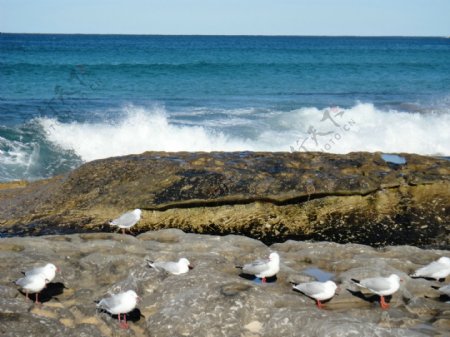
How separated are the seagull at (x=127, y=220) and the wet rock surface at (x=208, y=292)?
506 millimetres

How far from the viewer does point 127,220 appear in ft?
29.3

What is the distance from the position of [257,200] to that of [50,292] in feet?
13.9

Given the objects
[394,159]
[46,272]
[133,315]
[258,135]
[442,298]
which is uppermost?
[394,159]

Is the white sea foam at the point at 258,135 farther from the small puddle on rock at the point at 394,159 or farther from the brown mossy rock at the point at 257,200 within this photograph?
the small puddle on rock at the point at 394,159

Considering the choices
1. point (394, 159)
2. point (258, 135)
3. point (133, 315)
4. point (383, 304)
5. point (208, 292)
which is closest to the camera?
point (133, 315)

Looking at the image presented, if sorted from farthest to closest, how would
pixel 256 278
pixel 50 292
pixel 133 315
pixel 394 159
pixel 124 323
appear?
1. pixel 394 159
2. pixel 256 278
3. pixel 50 292
4. pixel 133 315
5. pixel 124 323

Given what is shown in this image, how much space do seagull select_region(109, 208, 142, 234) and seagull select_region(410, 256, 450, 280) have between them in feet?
13.1

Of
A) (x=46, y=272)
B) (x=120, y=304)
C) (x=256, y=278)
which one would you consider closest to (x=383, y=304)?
(x=256, y=278)

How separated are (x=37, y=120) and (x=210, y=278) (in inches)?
655

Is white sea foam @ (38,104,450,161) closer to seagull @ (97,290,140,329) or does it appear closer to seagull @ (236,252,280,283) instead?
seagull @ (236,252,280,283)

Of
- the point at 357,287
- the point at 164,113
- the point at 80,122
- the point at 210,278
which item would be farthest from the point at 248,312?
the point at 164,113

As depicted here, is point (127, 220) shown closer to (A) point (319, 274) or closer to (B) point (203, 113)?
(A) point (319, 274)

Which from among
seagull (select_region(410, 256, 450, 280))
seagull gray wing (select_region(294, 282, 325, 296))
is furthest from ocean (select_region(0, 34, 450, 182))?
seagull (select_region(410, 256, 450, 280))

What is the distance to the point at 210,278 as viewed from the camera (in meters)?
6.71
